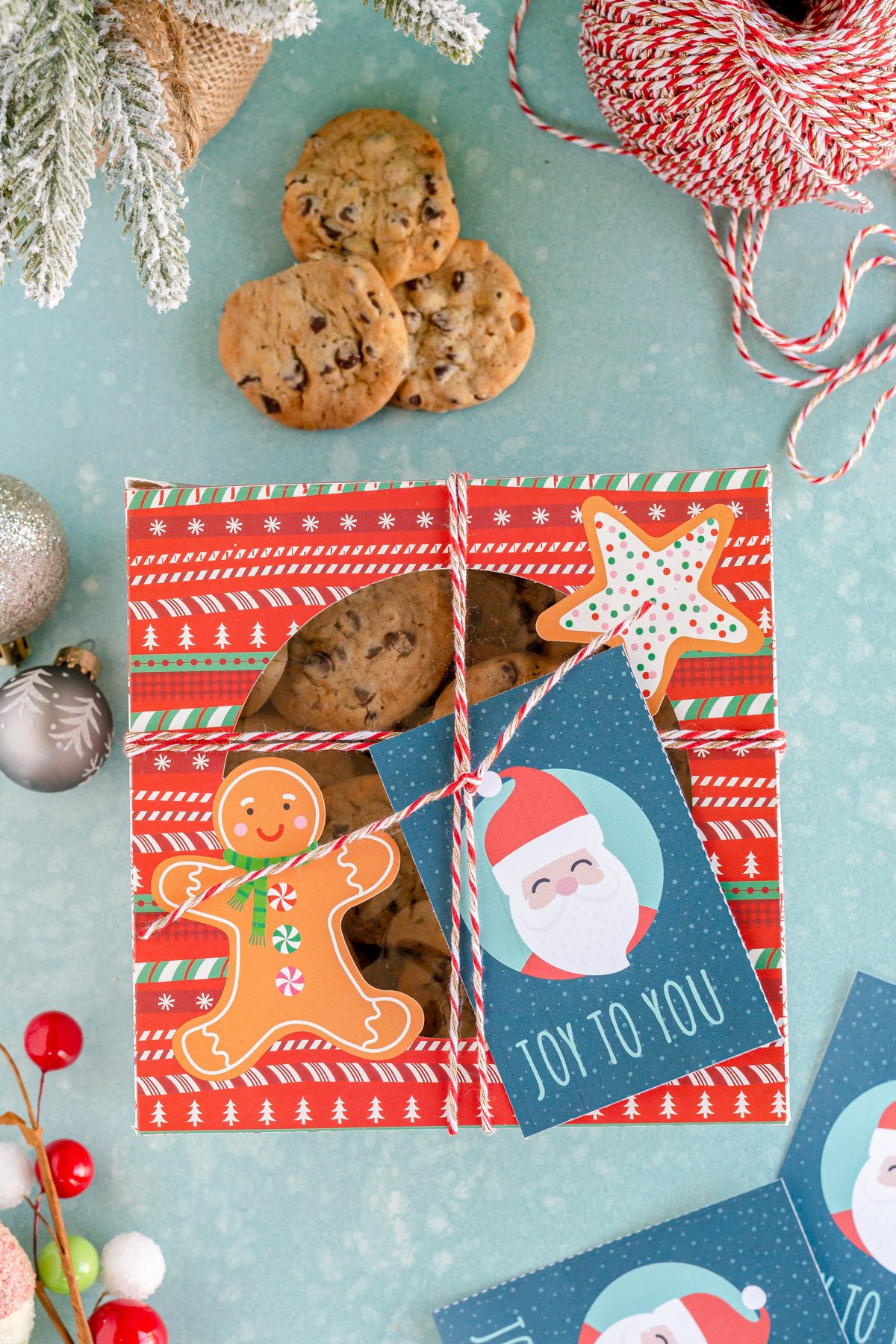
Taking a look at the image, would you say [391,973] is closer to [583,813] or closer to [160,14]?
[583,813]

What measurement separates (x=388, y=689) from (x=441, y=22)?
427 millimetres

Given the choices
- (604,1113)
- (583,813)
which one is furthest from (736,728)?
(604,1113)

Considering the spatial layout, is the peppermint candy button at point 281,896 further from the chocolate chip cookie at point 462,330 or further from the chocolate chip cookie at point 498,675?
the chocolate chip cookie at point 462,330

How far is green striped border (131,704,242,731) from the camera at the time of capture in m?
0.72

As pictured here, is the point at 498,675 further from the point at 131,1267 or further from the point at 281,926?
the point at 131,1267

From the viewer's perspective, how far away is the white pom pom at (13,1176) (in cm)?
91

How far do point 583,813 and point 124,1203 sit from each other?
651 millimetres

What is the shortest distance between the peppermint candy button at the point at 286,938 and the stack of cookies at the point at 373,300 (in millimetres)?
454

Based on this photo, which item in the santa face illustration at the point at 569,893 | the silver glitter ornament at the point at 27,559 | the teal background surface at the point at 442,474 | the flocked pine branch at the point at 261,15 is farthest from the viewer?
the teal background surface at the point at 442,474

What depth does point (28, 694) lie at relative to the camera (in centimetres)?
86

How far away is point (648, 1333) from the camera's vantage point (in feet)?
3.03

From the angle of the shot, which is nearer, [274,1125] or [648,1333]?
[274,1125]

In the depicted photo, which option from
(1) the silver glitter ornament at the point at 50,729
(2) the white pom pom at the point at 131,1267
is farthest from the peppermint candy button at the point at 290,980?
(2) the white pom pom at the point at 131,1267

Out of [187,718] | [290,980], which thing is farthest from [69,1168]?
[187,718]
